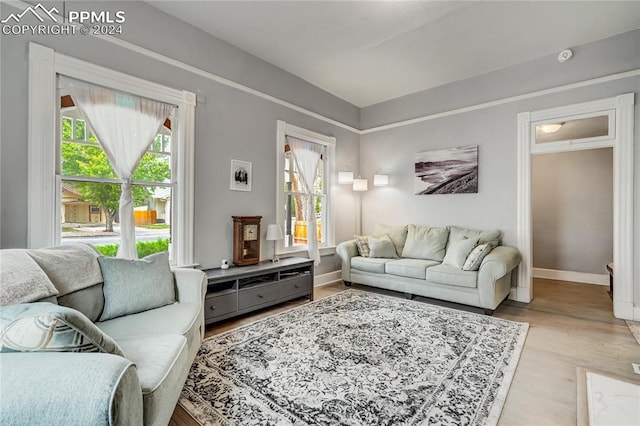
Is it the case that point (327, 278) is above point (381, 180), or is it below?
below

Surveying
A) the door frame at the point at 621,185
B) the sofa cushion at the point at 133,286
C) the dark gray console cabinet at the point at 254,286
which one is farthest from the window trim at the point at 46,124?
the door frame at the point at 621,185

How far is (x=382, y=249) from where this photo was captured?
4406 mm

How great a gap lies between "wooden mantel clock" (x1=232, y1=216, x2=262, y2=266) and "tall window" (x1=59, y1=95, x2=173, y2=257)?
71 centimetres

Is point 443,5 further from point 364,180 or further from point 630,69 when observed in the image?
point 364,180

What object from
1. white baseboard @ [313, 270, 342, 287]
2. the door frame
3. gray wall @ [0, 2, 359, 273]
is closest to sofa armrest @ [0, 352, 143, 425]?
gray wall @ [0, 2, 359, 273]

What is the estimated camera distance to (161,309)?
2145mm

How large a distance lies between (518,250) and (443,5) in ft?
9.91

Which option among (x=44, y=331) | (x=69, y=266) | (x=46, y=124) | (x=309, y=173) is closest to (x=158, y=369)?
(x=44, y=331)

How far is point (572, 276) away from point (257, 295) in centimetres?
522

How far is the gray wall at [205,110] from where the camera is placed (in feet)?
7.25

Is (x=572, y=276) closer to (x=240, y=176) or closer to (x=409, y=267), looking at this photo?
(x=409, y=267)

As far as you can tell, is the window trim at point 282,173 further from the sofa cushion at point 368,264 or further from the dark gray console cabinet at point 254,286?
the sofa cushion at point 368,264

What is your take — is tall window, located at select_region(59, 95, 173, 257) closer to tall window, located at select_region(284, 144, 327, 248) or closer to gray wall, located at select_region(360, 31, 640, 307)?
tall window, located at select_region(284, 144, 327, 248)

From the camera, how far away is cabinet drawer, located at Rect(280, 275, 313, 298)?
3.60 m
